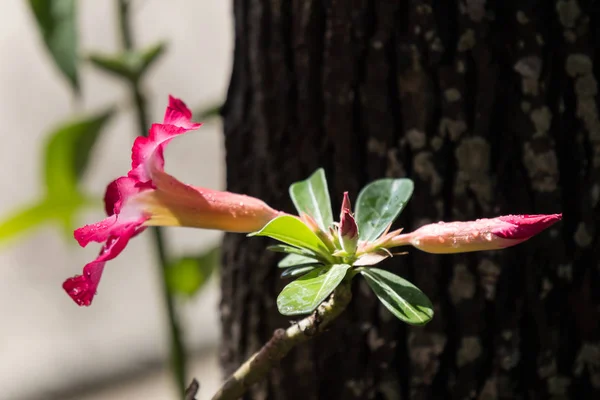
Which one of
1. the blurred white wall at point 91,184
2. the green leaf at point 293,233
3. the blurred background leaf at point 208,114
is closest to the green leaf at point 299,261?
the green leaf at point 293,233

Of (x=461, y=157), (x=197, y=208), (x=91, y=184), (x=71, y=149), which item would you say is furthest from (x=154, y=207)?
(x=91, y=184)

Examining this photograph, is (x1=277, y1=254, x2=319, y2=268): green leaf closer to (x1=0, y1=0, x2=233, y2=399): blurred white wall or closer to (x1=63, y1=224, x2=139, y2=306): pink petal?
(x1=63, y1=224, x2=139, y2=306): pink petal

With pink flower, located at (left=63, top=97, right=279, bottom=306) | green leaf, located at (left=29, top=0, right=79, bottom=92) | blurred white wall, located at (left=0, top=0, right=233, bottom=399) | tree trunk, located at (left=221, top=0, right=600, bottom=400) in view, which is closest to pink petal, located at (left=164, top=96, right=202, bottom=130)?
pink flower, located at (left=63, top=97, right=279, bottom=306)

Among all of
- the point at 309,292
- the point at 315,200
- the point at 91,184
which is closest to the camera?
the point at 309,292

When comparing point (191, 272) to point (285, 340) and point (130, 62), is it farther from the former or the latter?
point (285, 340)

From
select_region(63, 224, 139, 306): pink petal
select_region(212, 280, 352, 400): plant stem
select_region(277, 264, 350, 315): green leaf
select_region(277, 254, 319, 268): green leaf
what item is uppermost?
select_region(63, 224, 139, 306): pink petal

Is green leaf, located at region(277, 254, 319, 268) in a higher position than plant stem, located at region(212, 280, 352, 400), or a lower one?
higher

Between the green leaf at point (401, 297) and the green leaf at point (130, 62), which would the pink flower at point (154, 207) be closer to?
the green leaf at point (401, 297)
